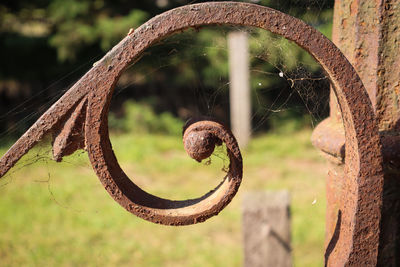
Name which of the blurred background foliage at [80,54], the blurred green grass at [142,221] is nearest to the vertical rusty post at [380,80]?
the blurred green grass at [142,221]

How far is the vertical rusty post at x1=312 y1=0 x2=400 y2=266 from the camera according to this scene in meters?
1.29

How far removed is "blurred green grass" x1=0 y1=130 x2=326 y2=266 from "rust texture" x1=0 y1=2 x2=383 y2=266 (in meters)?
Result: 1.34

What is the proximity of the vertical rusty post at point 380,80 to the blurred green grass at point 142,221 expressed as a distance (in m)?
1.62

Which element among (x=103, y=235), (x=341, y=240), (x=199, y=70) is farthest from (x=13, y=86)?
(x=341, y=240)

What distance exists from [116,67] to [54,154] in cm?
31

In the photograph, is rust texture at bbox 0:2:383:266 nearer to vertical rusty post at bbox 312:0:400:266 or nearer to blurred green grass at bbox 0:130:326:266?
vertical rusty post at bbox 312:0:400:266

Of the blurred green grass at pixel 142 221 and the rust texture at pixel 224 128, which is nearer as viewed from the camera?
the rust texture at pixel 224 128

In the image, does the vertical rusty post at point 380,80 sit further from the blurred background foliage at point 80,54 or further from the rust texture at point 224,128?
the blurred background foliage at point 80,54

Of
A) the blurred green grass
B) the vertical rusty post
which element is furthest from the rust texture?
the blurred green grass

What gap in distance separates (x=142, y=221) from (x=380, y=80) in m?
3.38

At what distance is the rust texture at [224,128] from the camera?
1.07 metres

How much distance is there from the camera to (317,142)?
59.0 inches

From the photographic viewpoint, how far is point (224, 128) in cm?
118

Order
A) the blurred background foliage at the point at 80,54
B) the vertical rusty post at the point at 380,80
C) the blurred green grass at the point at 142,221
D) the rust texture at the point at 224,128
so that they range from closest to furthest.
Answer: the rust texture at the point at 224,128
the vertical rusty post at the point at 380,80
the blurred green grass at the point at 142,221
the blurred background foliage at the point at 80,54
